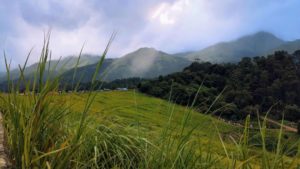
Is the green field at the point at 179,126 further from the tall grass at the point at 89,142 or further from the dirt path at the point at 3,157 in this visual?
the dirt path at the point at 3,157

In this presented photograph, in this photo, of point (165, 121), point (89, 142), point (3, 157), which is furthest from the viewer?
point (89, 142)

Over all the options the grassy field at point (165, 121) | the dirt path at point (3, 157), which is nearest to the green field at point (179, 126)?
the grassy field at point (165, 121)

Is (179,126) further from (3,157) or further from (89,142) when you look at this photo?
(3,157)

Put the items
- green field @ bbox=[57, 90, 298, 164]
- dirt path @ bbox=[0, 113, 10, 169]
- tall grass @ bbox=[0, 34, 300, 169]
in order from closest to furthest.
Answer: dirt path @ bbox=[0, 113, 10, 169] < tall grass @ bbox=[0, 34, 300, 169] < green field @ bbox=[57, 90, 298, 164]

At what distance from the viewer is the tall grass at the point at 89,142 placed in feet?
9.36

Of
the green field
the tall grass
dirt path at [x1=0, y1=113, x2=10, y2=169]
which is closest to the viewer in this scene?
dirt path at [x1=0, y1=113, x2=10, y2=169]

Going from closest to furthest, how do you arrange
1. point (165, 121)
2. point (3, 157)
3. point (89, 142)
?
point (3, 157), point (165, 121), point (89, 142)

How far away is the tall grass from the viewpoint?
285 cm

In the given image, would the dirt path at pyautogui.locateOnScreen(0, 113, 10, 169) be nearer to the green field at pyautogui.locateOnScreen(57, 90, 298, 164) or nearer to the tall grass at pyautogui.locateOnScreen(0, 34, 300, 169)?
the tall grass at pyautogui.locateOnScreen(0, 34, 300, 169)

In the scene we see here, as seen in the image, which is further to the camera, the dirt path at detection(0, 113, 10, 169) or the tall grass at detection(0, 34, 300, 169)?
the tall grass at detection(0, 34, 300, 169)

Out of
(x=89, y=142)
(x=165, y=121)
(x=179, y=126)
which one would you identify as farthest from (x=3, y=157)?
(x=179, y=126)

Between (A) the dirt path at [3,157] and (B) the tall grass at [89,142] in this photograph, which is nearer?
(A) the dirt path at [3,157]

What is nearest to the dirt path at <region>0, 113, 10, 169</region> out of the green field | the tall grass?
the tall grass

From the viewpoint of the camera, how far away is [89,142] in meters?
3.89
